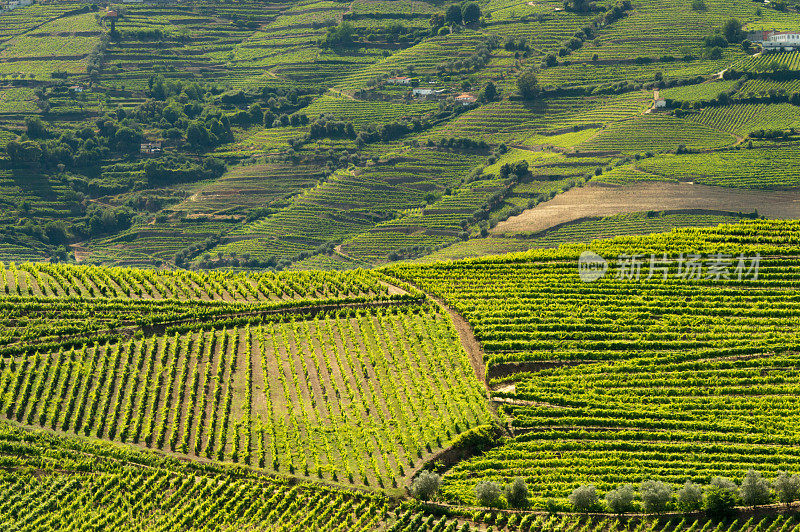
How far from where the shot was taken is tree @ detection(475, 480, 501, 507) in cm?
5112

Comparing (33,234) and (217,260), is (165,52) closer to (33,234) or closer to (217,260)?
(33,234)

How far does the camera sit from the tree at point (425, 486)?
51.9m

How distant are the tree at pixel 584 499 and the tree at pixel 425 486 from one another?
701cm

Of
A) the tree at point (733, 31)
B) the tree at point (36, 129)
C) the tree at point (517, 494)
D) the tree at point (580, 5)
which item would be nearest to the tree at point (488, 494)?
the tree at point (517, 494)

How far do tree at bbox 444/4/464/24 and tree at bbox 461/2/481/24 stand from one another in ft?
2.26

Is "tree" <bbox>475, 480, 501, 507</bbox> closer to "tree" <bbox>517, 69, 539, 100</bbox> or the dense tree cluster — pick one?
the dense tree cluster

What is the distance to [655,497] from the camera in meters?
49.6

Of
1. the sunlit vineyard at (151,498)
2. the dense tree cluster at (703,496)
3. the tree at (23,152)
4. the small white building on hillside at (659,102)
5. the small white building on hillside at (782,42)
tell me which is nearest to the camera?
the dense tree cluster at (703,496)

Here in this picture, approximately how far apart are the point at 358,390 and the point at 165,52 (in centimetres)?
13839

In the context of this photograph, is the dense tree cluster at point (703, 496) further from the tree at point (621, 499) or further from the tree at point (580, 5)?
the tree at point (580, 5)

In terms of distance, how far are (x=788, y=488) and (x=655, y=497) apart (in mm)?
6592

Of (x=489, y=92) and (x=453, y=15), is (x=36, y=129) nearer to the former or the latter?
(x=489, y=92)

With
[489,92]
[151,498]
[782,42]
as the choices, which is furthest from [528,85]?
[151,498]

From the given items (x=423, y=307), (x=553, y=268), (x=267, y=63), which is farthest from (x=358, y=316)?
(x=267, y=63)
